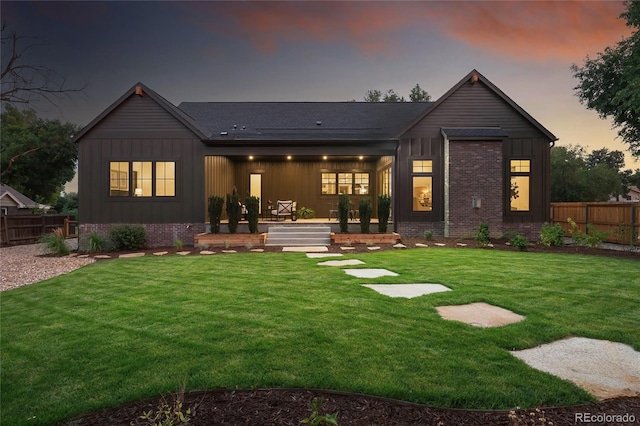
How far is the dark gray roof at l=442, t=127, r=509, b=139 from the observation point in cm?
1288

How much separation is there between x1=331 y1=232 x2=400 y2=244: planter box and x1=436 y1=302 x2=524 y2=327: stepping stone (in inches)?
297

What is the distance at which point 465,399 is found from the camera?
7.64ft

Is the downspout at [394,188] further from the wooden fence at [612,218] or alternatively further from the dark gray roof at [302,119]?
the wooden fence at [612,218]

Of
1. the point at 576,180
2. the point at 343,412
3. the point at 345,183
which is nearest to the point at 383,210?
the point at 345,183

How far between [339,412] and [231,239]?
1028 centimetres

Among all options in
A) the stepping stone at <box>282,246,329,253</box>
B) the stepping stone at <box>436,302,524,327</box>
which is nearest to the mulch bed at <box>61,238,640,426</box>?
the stepping stone at <box>436,302,524,327</box>

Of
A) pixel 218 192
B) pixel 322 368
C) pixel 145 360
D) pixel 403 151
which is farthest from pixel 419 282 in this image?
pixel 218 192

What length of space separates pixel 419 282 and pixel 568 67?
1620cm

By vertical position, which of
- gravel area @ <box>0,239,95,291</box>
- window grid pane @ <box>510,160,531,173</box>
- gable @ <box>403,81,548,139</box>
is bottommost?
gravel area @ <box>0,239,95,291</box>

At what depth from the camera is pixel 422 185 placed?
13680mm

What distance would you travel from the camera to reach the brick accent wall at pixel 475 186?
42.5ft

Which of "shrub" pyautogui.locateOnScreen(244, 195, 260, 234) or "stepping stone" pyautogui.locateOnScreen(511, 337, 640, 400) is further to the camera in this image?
"shrub" pyautogui.locateOnScreen(244, 195, 260, 234)

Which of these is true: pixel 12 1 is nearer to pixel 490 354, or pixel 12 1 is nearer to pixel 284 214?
pixel 490 354

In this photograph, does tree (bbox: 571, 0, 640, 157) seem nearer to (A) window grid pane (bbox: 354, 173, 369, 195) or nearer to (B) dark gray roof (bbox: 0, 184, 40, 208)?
(A) window grid pane (bbox: 354, 173, 369, 195)
